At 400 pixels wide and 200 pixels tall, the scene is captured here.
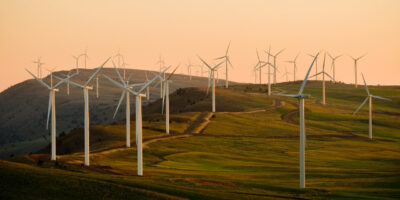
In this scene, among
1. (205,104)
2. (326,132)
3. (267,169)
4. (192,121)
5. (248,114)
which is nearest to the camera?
(267,169)

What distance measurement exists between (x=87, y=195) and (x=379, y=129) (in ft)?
393

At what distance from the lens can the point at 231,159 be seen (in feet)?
314

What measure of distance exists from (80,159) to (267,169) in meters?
31.4

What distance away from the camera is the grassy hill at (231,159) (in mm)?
52344

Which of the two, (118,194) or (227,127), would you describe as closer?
(118,194)

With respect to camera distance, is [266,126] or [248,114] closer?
[266,126]

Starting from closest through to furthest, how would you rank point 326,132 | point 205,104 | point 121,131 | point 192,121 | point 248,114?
point 121,131 < point 326,132 < point 192,121 < point 248,114 < point 205,104

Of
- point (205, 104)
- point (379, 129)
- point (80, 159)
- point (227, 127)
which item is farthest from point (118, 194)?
point (205, 104)

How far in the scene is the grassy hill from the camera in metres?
52.3

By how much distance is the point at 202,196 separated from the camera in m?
51.6

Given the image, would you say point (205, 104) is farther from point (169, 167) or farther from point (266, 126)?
point (169, 167)

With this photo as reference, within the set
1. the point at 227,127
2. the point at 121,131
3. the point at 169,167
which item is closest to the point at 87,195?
the point at 169,167

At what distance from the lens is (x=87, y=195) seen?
4850cm

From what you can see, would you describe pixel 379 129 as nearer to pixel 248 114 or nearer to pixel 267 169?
pixel 248 114
